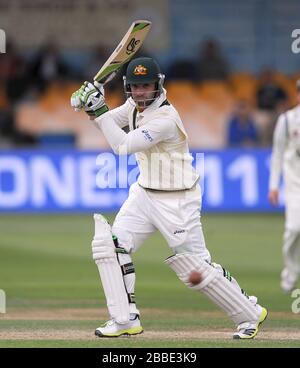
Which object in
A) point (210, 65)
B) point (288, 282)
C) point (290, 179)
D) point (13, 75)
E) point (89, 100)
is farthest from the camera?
point (210, 65)

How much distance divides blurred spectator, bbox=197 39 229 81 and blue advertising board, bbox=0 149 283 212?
11.9 feet

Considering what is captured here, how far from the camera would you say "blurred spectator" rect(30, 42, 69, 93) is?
21672 millimetres

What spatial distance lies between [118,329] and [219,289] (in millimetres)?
753

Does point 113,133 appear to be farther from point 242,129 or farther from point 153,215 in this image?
point 242,129

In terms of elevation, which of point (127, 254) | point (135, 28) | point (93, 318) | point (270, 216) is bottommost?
point (270, 216)

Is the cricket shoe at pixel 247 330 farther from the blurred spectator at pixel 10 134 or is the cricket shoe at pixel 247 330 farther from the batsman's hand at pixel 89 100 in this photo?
the blurred spectator at pixel 10 134

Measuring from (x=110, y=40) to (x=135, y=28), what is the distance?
14053 millimetres

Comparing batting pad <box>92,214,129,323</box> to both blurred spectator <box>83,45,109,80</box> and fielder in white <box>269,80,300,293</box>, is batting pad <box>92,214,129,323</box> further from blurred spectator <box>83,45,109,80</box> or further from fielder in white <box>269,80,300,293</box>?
blurred spectator <box>83,45,109,80</box>

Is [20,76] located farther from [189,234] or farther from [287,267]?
[189,234]

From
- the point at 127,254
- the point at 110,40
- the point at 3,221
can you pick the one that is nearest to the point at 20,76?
the point at 110,40

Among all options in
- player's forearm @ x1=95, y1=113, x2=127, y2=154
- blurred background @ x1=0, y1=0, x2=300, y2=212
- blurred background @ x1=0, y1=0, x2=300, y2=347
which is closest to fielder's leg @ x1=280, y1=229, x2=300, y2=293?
blurred background @ x1=0, y1=0, x2=300, y2=347

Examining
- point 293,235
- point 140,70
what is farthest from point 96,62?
point 140,70

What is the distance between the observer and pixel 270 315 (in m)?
10.1

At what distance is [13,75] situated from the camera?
2147 centimetres
